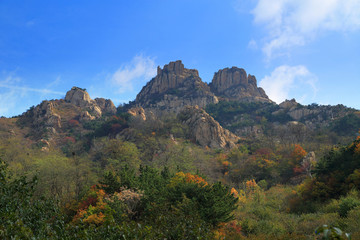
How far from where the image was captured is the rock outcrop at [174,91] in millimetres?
113938

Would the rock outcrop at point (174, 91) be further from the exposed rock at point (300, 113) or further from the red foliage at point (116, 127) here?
the red foliage at point (116, 127)

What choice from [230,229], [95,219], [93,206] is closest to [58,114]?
[93,206]

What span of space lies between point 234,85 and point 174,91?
40220mm

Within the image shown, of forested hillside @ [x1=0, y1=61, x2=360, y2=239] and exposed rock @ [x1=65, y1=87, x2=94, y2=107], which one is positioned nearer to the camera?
forested hillside @ [x1=0, y1=61, x2=360, y2=239]

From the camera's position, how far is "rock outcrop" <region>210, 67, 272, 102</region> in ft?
422

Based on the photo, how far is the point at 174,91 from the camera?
120 meters

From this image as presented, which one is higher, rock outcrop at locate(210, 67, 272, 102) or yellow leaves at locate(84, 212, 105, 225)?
rock outcrop at locate(210, 67, 272, 102)

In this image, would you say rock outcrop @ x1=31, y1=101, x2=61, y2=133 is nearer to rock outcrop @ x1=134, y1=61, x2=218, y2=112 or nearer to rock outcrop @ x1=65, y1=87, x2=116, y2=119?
rock outcrop @ x1=65, y1=87, x2=116, y2=119

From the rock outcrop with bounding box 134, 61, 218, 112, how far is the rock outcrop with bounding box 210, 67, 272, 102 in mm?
12022

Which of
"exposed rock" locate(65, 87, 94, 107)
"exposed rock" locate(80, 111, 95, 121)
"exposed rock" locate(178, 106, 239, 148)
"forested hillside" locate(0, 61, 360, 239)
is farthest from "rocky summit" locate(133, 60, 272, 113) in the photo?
"exposed rock" locate(178, 106, 239, 148)

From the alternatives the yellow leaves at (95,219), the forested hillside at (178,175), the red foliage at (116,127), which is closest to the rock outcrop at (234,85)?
the forested hillside at (178,175)

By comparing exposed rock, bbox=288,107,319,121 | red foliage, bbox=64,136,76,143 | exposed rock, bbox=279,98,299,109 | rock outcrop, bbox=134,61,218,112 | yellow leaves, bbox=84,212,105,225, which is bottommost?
yellow leaves, bbox=84,212,105,225

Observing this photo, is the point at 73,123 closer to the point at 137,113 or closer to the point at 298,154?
the point at 137,113

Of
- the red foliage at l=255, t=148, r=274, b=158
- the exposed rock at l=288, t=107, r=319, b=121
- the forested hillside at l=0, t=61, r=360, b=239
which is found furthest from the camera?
the exposed rock at l=288, t=107, r=319, b=121
